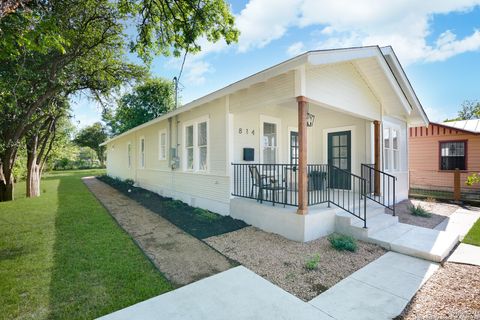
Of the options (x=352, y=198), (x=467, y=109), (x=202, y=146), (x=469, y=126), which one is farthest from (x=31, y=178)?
(x=467, y=109)

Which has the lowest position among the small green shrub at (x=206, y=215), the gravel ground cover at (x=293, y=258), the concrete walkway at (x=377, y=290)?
the concrete walkway at (x=377, y=290)

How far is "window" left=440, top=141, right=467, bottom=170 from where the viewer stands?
38.6ft

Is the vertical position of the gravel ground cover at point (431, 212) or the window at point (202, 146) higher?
the window at point (202, 146)

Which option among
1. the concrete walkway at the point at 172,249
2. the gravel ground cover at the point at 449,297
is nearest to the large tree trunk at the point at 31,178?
the concrete walkway at the point at 172,249

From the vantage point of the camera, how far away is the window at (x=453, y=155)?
463 inches

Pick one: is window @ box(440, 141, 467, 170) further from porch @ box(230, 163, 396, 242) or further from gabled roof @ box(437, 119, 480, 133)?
porch @ box(230, 163, 396, 242)

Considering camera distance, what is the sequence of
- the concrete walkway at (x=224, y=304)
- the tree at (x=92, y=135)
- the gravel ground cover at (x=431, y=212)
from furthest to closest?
the tree at (x=92, y=135) → the gravel ground cover at (x=431, y=212) → the concrete walkway at (x=224, y=304)

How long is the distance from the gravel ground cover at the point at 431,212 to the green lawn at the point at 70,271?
21.2 ft

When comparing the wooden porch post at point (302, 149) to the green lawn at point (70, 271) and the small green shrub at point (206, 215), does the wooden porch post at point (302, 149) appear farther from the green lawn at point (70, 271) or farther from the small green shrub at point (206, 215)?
the green lawn at point (70, 271)

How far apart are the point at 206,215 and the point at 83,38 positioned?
5.99 meters

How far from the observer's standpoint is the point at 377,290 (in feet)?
10.4

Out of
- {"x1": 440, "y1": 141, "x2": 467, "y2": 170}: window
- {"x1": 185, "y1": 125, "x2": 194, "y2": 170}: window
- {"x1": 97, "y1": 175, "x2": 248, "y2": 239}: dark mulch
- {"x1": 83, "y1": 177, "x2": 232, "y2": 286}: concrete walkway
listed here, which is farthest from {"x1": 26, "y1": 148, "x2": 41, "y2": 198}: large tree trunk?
{"x1": 440, "y1": 141, "x2": 467, "y2": 170}: window

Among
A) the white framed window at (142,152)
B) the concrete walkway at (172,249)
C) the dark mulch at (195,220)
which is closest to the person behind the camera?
the concrete walkway at (172,249)

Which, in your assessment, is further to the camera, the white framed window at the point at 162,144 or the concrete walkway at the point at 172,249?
the white framed window at the point at 162,144
